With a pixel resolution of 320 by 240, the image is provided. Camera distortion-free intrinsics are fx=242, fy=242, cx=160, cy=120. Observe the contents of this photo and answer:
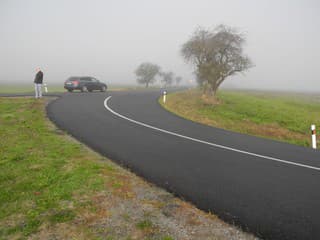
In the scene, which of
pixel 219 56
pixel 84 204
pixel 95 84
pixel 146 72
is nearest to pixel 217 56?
pixel 219 56

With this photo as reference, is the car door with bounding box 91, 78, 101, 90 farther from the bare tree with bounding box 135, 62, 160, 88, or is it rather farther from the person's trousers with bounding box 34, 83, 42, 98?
the bare tree with bounding box 135, 62, 160, 88

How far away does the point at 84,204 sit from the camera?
4.22 m

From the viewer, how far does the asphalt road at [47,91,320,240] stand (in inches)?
158

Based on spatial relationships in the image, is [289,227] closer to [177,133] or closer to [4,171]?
[4,171]

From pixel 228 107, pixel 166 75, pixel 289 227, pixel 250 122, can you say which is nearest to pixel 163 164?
pixel 289 227

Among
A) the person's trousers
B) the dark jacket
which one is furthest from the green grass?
the person's trousers

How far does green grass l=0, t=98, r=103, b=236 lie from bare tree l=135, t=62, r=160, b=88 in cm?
7588

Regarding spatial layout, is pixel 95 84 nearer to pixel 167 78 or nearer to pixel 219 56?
pixel 219 56

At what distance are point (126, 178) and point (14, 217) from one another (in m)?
2.32

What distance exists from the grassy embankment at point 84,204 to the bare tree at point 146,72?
3085 inches

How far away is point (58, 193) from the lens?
459cm

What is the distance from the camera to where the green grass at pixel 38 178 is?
380 centimetres

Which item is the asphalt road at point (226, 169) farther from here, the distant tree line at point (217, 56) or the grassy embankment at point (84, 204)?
the distant tree line at point (217, 56)

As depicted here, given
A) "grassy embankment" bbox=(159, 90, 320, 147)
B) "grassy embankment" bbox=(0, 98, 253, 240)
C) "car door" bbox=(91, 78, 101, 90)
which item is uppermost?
"car door" bbox=(91, 78, 101, 90)
